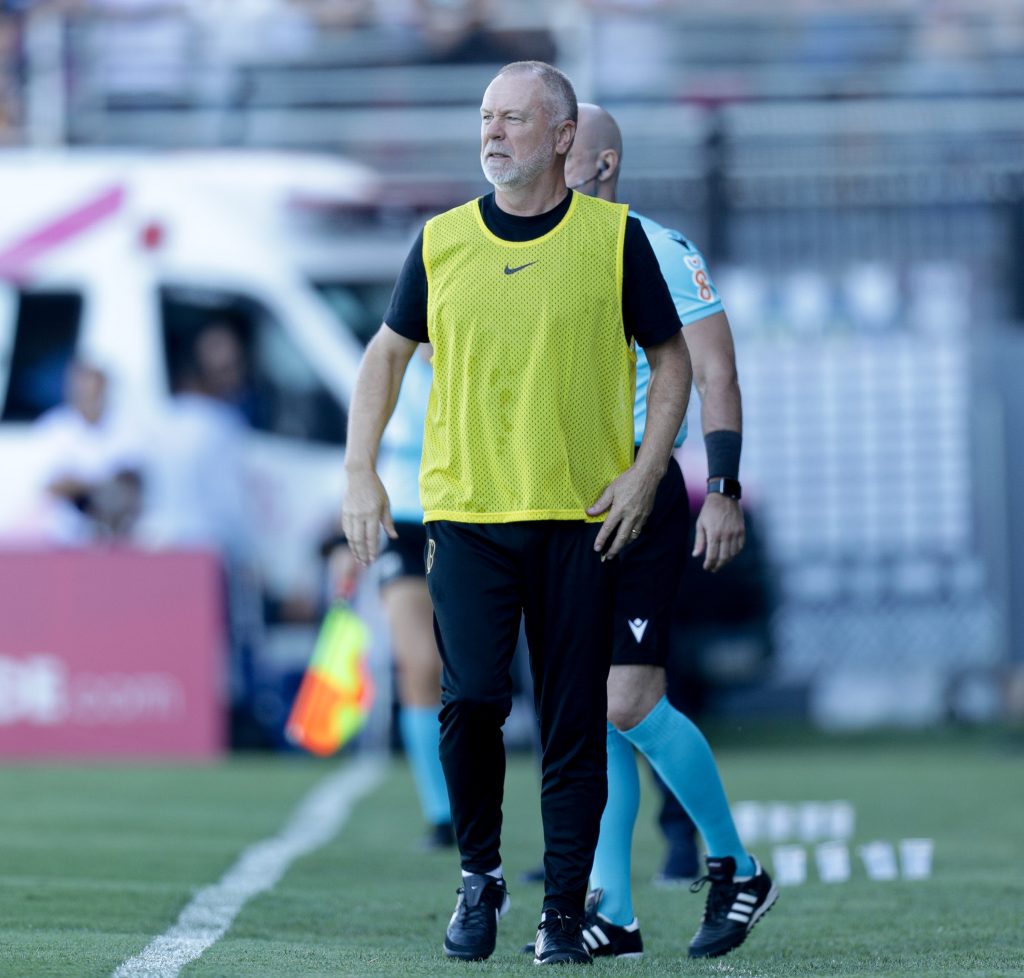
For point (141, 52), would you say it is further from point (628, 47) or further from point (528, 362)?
point (528, 362)

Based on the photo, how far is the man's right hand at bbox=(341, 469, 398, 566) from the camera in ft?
15.5

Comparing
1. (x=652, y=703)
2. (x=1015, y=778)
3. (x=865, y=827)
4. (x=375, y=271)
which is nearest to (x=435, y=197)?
(x=375, y=271)

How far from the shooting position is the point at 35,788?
34.1 feet

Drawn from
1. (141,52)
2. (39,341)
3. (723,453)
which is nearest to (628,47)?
(141,52)

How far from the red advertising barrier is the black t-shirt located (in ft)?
28.1

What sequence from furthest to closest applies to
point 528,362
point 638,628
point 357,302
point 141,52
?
point 141,52
point 357,302
point 638,628
point 528,362

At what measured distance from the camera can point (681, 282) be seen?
207 inches

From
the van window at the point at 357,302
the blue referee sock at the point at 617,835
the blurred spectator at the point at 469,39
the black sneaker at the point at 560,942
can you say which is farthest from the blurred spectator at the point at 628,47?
the black sneaker at the point at 560,942

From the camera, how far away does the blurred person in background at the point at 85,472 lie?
14.1 m

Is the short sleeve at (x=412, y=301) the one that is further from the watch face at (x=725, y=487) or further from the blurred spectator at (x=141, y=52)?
the blurred spectator at (x=141, y=52)

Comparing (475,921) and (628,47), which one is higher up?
(628,47)

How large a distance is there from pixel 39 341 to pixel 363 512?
33.2 feet

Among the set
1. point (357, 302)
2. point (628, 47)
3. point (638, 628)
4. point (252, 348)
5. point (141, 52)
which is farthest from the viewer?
point (628, 47)

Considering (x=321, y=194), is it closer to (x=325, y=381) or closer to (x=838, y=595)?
(x=325, y=381)
